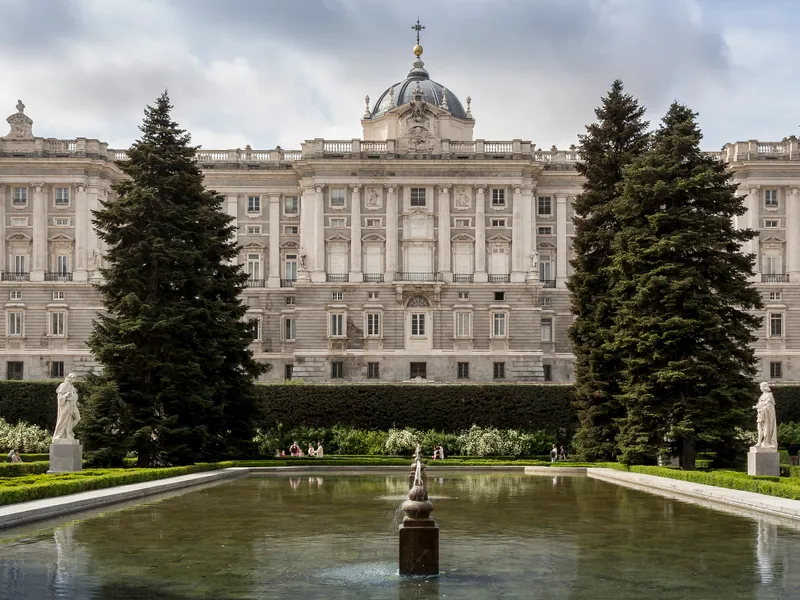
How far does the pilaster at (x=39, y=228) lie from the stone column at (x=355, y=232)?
69.1ft

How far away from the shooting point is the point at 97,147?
7344 centimetres

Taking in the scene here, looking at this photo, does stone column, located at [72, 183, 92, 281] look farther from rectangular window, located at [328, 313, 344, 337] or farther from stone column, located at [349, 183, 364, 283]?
stone column, located at [349, 183, 364, 283]

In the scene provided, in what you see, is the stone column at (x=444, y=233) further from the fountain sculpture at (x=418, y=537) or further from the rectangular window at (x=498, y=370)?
the fountain sculpture at (x=418, y=537)

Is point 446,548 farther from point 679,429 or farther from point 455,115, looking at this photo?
point 455,115

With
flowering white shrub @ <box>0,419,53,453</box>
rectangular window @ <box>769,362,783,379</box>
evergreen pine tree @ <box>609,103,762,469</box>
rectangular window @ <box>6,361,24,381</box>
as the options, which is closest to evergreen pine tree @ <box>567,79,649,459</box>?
evergreen pine tree @ <box>609,103,762,469</box>

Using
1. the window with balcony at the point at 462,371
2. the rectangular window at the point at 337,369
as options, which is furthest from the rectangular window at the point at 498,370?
the rectangular window at the point at 337,369

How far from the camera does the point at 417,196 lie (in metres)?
73.9

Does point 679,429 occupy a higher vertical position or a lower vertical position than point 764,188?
lower

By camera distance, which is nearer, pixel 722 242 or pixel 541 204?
pixel 722 242

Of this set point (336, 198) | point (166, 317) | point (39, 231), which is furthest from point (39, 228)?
point (166, 317)

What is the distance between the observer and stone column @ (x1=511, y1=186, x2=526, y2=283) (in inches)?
2864

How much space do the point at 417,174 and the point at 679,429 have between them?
43613 mm

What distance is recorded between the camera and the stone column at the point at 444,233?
2857 inches

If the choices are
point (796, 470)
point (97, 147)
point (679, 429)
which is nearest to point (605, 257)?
point (679, 429)
